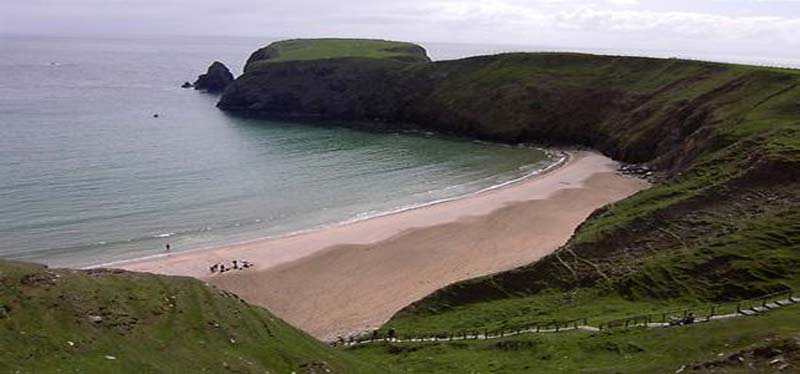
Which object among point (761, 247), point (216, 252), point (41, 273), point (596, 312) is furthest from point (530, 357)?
point (216, 252)

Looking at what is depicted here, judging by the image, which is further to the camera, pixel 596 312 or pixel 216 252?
pixel 216 252

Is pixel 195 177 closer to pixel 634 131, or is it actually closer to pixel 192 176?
pixel 192 176

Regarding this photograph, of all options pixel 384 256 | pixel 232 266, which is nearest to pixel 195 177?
pixel 232 266

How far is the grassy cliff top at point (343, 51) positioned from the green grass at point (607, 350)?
135 meters

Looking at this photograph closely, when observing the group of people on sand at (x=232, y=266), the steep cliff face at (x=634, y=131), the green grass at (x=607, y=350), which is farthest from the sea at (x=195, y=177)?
the green grass at (x=607, y=350)

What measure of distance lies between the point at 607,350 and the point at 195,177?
7097 centimetres

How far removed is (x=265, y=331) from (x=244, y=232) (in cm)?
4117

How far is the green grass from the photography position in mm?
26297

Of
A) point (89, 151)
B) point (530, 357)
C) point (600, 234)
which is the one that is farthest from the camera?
point (89, 151)

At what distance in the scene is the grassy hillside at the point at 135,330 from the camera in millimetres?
23156

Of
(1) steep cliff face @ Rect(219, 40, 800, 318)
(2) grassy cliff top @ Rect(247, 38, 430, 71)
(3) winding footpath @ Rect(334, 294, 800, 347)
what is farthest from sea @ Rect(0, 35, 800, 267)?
(3) winding footpath @ Rect(334, 294, 800, 347)

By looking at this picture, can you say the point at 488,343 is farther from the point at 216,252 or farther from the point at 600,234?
the point at 216,252

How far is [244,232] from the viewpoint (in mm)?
68938

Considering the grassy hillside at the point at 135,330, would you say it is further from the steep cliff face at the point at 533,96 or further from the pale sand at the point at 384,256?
the steep cliff face at the point at 533,96
